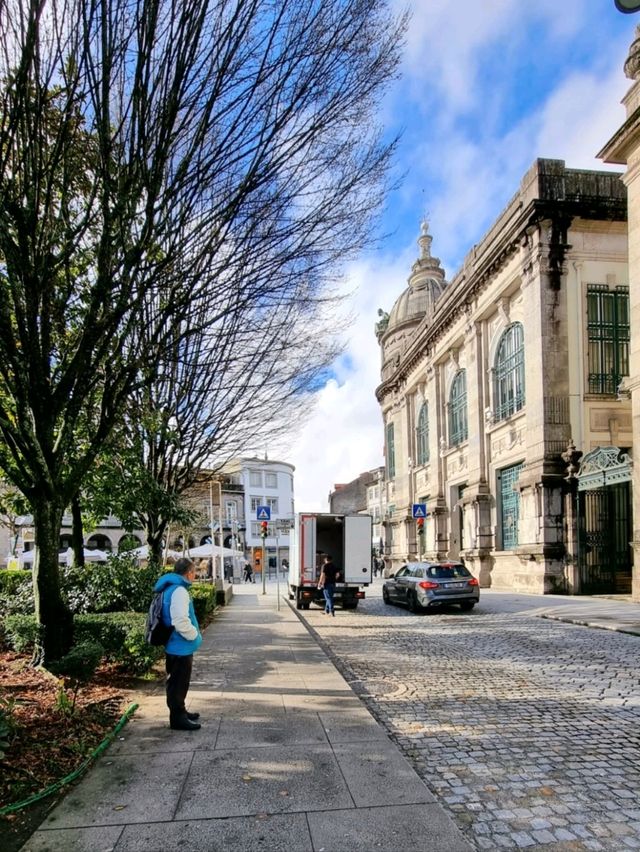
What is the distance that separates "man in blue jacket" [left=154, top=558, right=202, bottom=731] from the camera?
18.6ft

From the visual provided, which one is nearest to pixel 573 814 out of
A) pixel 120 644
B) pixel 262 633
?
pixel 120 644

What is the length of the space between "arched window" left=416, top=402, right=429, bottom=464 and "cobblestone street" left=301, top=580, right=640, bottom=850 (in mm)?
25918

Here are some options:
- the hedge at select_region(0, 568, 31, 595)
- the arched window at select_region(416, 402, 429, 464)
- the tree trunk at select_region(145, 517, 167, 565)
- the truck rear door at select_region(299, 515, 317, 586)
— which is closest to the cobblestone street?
the tree trunk at select_region(145, 517, 167, 565)

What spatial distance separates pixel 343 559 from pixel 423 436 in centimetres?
2018

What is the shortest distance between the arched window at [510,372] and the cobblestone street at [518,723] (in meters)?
13.5

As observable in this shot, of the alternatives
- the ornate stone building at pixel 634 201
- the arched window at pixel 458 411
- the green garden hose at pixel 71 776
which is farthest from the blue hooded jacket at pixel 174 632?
the arched window at pixel 458 411

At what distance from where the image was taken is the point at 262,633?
12.6 meters

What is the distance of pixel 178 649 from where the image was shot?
5754 mm

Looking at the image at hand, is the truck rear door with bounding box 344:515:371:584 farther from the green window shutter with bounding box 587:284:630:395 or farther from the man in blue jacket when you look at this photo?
the man in blue jacket

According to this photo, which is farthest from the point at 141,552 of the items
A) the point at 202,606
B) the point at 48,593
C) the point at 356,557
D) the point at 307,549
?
the point at 48,593


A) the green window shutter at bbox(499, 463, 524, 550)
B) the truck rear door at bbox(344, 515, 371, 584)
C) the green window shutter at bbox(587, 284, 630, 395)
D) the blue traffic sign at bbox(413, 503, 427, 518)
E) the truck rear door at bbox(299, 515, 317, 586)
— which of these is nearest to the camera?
the truck rear door at bbox(344, 515, 371, 584)

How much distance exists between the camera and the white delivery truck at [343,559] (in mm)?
19688

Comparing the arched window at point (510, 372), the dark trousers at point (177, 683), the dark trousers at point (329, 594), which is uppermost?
the arched window at point (510, 372)

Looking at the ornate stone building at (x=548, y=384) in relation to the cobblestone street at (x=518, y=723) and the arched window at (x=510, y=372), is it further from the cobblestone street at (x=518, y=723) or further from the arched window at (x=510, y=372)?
the cobblestone street at (x=518, y=723)
